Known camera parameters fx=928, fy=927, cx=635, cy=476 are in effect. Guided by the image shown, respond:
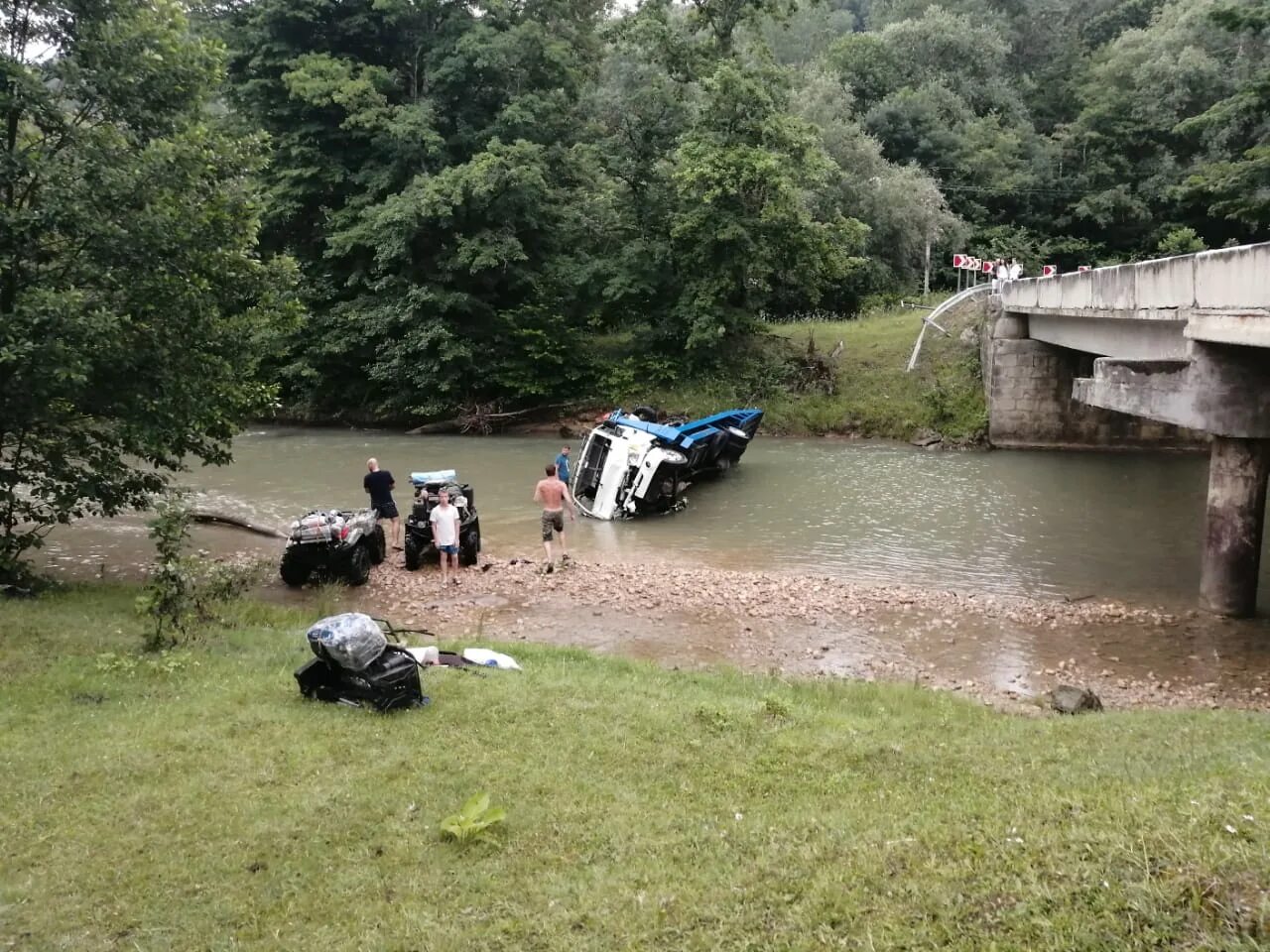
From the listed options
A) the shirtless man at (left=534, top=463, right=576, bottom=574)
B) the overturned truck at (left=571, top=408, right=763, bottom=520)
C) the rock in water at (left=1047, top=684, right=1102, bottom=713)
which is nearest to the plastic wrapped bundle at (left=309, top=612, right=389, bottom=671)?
the rock in water at (left=1047, top=684, right=1102, bottom=713)

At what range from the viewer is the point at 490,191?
105 ft

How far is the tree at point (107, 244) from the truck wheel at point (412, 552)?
3.66 metres

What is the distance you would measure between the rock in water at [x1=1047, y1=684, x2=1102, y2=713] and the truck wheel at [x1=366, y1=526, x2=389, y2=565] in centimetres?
1045

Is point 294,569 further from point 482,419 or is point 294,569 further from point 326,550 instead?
point 482,419

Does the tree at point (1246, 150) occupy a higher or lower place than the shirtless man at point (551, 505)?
higher

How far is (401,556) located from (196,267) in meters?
6.05

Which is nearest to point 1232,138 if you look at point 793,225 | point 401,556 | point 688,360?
point 793,225

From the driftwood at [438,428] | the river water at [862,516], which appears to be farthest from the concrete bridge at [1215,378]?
the driftwood at [438,428]

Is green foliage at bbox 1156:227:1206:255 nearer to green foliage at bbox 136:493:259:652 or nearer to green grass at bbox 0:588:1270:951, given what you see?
green grass at bbox 0:588:1270:951

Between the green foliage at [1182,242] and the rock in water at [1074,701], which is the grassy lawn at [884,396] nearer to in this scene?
the green foliage at [1182,242]

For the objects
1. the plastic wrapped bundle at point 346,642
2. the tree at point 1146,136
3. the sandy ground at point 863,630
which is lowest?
the sandy ground at point 863,630

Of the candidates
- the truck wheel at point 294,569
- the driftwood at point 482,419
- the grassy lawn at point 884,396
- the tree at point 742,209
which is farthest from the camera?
the driftwood at point 482,419

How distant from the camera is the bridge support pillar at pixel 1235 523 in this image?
12.7 m

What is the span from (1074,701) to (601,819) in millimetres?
→ 5489
